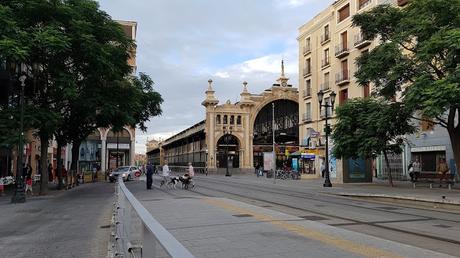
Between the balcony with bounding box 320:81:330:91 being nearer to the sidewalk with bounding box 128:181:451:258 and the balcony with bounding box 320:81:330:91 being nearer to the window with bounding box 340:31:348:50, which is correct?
the window with bounding box 340:31:348:50

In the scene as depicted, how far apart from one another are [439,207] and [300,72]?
161 feet

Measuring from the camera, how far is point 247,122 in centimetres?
9231

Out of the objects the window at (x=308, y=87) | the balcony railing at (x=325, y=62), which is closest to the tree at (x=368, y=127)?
the balcony railing at (x=325, y=62)

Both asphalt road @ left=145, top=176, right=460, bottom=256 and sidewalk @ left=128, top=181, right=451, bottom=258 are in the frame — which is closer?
sidewalk @ left=128, top=181, right=451, bottom=258

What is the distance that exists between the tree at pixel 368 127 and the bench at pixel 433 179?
10.0 ft

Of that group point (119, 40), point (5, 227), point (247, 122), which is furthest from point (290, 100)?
point (5, 227)

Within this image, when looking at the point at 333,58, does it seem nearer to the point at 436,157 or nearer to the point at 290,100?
the point at 436,157

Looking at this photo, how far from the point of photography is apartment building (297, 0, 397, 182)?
171 feet

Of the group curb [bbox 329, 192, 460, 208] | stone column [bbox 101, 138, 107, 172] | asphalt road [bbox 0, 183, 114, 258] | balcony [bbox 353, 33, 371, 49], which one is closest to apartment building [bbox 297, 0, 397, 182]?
balcony [bbox 353, 33, 371, 49]

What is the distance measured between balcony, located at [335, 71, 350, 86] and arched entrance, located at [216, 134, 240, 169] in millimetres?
36784

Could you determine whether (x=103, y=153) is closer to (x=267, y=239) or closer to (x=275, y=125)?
(x=275, y=125)

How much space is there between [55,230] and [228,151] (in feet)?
254

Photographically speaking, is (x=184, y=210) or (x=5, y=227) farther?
(x=184, y=210)

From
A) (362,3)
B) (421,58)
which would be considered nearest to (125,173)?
(362,3)
